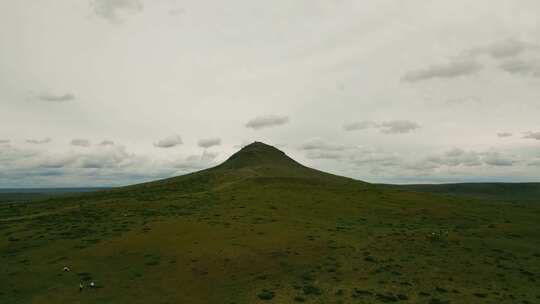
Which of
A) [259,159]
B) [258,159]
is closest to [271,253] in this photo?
[258,159]

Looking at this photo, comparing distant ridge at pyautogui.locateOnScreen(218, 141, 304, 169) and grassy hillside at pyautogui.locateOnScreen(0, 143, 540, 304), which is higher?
distant ridge at pyautogui.locateOnScreen(218, 141, 304, 169)

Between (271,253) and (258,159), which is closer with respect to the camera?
(271,253)

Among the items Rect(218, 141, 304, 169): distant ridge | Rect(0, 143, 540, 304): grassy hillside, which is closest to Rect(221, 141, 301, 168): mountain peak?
Rect(218, 141, 304, 169): distant ridge

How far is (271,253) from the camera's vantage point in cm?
4031

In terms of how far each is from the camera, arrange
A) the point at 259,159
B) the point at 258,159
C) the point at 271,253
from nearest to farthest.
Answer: the point at 271,253, the point at 258,159, the point at 259,159

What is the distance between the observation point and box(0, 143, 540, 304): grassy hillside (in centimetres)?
2997

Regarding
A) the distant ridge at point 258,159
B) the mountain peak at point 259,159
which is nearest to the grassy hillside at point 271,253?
the mountain peak at point 259,159

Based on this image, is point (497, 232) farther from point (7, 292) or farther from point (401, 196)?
point (7, 292)

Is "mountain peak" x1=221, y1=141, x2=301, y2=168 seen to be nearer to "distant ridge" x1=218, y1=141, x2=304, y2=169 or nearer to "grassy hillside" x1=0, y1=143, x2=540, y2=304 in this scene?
"distant ridge" x1=218, y1=141, x2=304, y2=169

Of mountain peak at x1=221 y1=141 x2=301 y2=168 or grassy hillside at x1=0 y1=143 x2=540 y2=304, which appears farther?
mountain peak at x1=221 y1=141 x2=301 y2=168

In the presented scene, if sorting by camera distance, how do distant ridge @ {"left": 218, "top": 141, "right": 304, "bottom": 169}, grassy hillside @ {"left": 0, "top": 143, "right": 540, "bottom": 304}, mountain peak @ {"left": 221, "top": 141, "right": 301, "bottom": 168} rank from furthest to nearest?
distant ridge @ {"left": 218, "top": 141, "right": 304, "bottom": 169}
mountain peak @ {"left": 221, "top": 141, "right": 301, "bottom": 168}
grassy hillside @ {"left": 0, "top": 143, "right": 540, "bottom": 304}

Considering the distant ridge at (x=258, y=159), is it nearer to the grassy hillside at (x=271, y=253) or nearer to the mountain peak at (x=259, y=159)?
the mountain peak at (x=259, y=159)

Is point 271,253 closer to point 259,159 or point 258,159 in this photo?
point 258,159

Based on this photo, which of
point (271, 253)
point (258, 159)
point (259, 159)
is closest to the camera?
point (271, 253)
